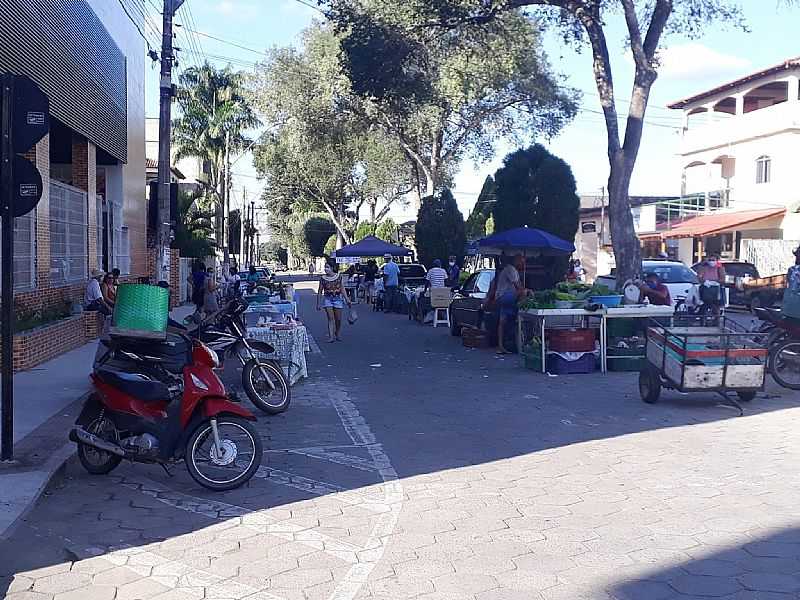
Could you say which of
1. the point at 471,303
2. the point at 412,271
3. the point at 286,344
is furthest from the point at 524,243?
the point at 412,271

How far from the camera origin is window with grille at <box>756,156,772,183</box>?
125 ft

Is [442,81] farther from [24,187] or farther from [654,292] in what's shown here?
[24,187]

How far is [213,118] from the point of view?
5038 centimetres

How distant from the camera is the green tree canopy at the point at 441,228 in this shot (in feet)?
133

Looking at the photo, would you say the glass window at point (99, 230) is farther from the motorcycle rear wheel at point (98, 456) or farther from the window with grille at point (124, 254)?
the motorcycle rear wheel at point (98, 456)

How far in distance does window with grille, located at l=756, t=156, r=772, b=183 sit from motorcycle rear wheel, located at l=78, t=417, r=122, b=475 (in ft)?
117

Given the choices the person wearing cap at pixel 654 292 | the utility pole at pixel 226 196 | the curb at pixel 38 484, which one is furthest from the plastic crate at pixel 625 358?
the utility pole at pixel 226 196

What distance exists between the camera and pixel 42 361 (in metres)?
14.8

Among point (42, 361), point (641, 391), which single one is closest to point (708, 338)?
point (641, 391)

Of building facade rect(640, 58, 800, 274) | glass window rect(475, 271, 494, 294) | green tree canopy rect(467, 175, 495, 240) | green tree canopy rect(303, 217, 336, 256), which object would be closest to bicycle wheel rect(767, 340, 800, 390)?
glass window rect(475, 271, 494, 294)

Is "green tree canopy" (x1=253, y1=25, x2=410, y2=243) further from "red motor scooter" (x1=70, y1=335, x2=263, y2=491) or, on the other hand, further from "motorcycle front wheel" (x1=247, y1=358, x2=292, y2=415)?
"red motor scooter" (x1=70, y1=335, x2=263, y2=491)

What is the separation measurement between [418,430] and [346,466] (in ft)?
5.92

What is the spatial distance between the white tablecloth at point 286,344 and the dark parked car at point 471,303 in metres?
5.86

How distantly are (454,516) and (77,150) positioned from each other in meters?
17.3
